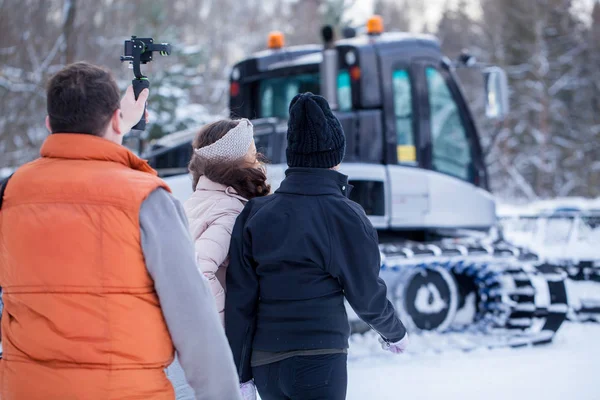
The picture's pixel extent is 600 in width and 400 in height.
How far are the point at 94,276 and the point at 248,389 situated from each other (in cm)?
117

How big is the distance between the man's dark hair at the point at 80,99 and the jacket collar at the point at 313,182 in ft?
3.04

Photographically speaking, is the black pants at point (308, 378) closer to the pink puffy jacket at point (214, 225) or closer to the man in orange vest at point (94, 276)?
the pink puffy jacket at point (214, 225)

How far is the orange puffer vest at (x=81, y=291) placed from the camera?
1.84 meters

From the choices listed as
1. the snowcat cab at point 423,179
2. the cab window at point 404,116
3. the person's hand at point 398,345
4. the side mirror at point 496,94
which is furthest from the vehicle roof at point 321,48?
the person's hand at point 398,345

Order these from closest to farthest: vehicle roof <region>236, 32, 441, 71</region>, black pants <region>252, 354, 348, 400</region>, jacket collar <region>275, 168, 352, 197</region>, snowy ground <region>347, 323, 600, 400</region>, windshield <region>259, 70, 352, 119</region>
Result: black pants <region>252, 354, 348, 400</region> < jacket collar <region>275, 168, 352, 197</region> < snowy ground <region>347, 323, 600, 400</region> < vehicle roof <region>236, 32, 441, 71</region> < windshield <region>259, 70, 352, 119</region>

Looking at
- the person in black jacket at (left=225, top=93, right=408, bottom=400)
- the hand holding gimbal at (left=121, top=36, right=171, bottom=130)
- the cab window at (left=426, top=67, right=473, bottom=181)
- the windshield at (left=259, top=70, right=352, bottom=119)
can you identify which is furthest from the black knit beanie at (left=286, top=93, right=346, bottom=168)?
the windshield at (left=259, top=70, right=352, bottom=119)

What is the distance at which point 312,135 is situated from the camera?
2766 mm

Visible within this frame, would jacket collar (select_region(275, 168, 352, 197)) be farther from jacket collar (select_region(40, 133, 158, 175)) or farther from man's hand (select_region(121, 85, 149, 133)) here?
jacket collar (select_region(40, 133, 158, 175))

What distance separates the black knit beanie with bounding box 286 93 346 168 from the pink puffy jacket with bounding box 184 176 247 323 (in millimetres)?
355

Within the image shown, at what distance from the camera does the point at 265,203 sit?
109 inches

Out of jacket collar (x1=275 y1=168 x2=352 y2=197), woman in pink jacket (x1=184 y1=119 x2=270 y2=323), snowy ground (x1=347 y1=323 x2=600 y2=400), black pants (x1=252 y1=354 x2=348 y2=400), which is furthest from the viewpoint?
snowy ground (x1=347 y1=323 x2=600 y2=400)

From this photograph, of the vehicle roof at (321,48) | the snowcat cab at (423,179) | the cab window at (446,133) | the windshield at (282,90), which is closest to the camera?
the snowcat cab at (423,179)

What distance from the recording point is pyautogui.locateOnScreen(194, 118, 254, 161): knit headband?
3004 millimetres

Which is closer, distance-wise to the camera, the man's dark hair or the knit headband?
the man's dark hair
